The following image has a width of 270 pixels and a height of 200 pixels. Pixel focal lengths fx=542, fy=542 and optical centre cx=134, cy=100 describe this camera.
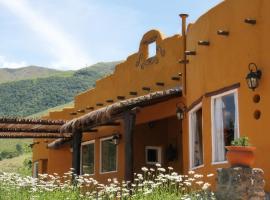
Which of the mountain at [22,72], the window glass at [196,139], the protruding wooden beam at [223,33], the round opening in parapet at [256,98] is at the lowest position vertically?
the window glass at [196,139]

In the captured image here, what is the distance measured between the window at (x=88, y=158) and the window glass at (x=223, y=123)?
9.32m

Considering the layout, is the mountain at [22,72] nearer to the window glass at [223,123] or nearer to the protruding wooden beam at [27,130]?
the protruding wooden beam at [27,130]

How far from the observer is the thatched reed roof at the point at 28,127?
54.2ft

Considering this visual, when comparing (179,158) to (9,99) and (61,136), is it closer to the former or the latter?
(61,136)

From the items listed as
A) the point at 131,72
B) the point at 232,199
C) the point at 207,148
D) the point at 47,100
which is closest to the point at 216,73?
the point at 207,148

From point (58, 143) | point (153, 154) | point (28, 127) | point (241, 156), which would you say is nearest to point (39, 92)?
point (58, 143)

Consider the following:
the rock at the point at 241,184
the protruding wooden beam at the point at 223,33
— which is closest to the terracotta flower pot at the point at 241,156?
the rock at the point at 241,184

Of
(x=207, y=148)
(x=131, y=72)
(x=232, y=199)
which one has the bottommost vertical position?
(x=232, y=199)

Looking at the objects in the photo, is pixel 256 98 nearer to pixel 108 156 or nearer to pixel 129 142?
pixel 129 142

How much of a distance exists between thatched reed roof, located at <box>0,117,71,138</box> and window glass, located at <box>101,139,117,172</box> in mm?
1824

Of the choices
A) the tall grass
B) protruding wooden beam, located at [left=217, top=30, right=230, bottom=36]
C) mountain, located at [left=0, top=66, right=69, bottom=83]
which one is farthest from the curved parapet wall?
mountain, located at [left=0, top=66, right=69, bottom=83]

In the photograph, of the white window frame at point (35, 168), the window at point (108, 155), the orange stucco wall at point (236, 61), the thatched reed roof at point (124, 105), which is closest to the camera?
the orange stucco wall at point (236, 61)

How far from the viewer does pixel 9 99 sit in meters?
109

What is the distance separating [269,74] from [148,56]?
809 centimetres
